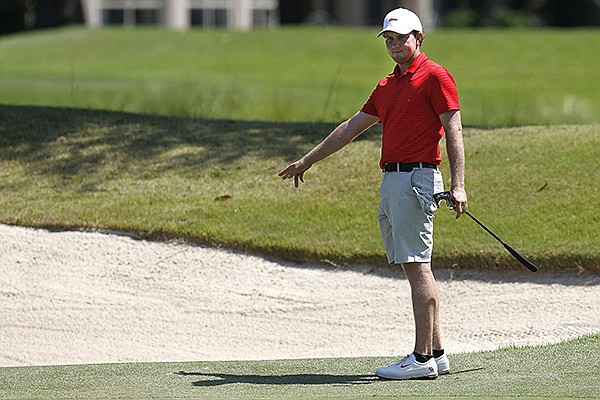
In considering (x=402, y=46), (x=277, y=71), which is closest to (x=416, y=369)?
(x=402, y=46)

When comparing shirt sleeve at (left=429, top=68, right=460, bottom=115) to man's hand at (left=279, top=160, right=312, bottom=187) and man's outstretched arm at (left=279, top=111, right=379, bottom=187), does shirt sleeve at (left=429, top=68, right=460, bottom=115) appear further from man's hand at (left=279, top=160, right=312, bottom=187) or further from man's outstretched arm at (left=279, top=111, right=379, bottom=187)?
man's hand at (left=279, top=160, right=312, bottom=187)

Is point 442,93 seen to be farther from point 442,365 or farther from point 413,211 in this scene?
point 442,365

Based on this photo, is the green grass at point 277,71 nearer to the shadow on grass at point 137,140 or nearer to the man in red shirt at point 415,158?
the shadow on grass at point 137,140

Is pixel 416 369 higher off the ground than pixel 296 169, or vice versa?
pixel 296 169

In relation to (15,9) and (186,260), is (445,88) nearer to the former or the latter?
(186,260)

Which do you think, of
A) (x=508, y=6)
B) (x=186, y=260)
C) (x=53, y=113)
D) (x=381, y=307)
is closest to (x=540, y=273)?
(x=381, y=307)

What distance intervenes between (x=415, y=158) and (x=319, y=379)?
1.38 metres

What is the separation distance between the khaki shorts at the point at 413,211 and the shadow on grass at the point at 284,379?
0.75 meters

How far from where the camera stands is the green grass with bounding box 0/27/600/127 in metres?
18.9

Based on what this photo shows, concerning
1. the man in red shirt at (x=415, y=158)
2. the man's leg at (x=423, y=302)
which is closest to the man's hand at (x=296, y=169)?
the man in red shirt at (x=415, y=158)

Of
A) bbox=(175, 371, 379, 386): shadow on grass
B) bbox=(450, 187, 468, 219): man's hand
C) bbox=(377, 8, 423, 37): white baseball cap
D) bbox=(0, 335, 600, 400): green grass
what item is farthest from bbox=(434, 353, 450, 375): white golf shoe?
bbox=(377, 8, 423, 37): white baseball cap

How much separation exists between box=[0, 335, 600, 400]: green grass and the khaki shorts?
2.43ft

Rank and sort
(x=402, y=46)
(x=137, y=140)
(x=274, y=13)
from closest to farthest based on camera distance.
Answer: (x=402, y=46) → (x=137, y=140) → (x=274, y=13)

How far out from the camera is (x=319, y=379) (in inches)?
264
